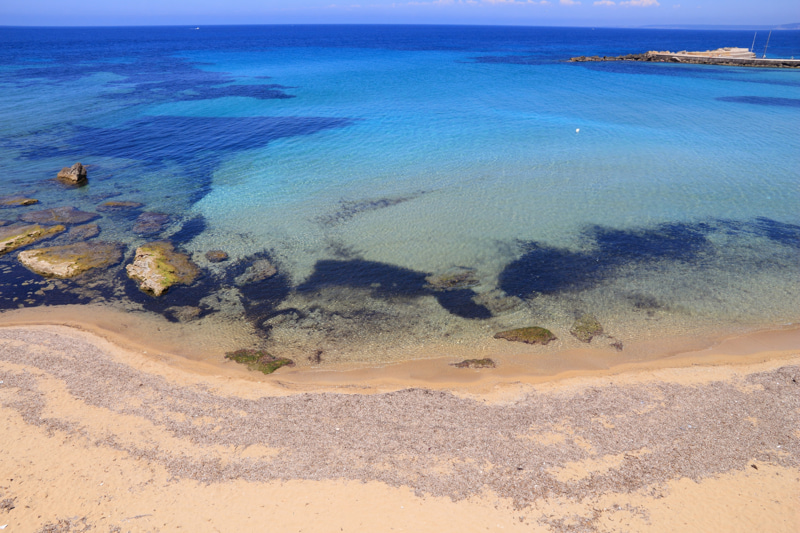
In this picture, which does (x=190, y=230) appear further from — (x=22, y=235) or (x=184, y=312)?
(x=22, y=235)

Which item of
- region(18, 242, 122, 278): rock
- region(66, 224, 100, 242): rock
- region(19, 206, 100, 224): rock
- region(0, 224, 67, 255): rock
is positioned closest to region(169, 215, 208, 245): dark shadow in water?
region(18, 242, 122, 278): rock

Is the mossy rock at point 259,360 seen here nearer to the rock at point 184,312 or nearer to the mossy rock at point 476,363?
the rock at point 184,312

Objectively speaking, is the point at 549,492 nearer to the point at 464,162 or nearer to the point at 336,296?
the point at 336,296

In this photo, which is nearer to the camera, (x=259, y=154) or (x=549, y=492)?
(x=549, y=492)

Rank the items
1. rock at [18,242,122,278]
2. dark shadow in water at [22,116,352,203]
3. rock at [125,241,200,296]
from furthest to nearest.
Answer: dark shadow in water at [22,116,352,203], rock at [18,242,122,278], rock at [125,241,200,296]

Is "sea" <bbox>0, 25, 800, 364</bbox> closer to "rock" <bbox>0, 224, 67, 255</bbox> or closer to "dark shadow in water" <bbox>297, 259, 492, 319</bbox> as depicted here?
"dark shadow in water" <bbox>297, 259, 492, 319</bbox>

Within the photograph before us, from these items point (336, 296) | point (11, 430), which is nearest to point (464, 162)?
point (336, 296)
